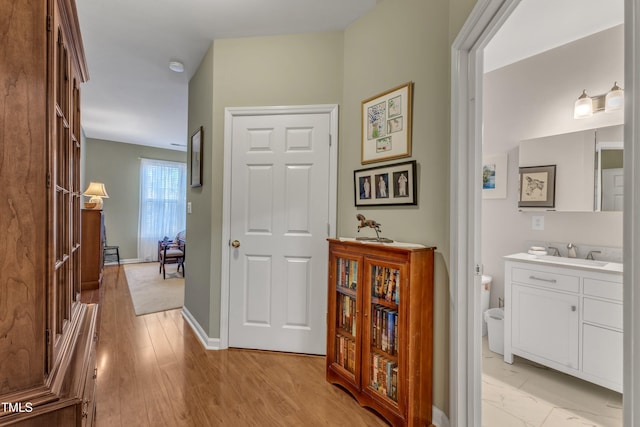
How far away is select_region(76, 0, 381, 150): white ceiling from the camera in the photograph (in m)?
2.17

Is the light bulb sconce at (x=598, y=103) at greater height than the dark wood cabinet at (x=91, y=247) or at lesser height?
greater

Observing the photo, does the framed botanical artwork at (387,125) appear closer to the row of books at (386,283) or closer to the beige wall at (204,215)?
the row of books at (386,283)

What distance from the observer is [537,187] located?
2.57 metres

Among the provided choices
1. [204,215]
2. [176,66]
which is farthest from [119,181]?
[204,215]

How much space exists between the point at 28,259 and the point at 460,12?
2013 mm

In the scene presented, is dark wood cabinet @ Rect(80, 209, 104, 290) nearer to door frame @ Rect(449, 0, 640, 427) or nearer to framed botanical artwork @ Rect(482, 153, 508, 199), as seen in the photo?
door frame @ Rect(449, 0, 640, 427)

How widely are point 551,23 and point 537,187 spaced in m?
A: 1.23

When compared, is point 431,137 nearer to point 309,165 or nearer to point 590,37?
point 309,165

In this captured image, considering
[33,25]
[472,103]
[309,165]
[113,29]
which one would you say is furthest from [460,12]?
[113,29]

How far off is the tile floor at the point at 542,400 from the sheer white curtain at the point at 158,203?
6148mm

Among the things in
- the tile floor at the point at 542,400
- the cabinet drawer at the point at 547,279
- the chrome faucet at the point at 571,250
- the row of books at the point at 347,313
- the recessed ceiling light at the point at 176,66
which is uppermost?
the recessed ceiling light at the point at 176,66

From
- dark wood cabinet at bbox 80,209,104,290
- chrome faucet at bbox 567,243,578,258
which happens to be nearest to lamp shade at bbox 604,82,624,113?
chrome faucet at bbox 567,243,578,258

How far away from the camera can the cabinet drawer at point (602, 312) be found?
186 centimetres

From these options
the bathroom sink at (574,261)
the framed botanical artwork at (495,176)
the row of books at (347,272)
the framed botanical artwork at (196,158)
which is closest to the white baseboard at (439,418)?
the row of books at (347,272)
